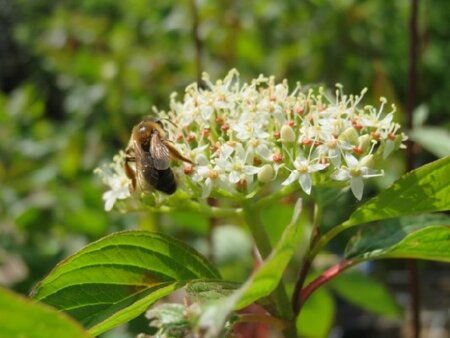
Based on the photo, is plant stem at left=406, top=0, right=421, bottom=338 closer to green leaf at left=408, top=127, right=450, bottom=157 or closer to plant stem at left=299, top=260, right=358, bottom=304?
green leaf at left=408, top=127, right=450, bottom=157

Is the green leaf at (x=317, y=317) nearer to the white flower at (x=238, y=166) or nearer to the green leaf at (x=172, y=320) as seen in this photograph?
the white flower at (x=238, y=166)

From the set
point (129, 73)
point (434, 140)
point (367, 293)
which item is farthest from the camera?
point (129, 73)

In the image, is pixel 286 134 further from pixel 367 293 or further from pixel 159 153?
pixel 367 293

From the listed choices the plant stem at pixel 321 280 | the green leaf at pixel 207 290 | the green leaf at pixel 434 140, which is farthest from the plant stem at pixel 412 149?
the green leaf at pixel 207 290

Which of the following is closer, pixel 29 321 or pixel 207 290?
pixel 29 321

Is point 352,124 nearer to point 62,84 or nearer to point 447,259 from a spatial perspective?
point 447,259

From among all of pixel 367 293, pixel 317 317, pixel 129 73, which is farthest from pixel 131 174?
pixel 129 73

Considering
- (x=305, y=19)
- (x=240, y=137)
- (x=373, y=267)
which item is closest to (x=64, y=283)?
(x=240, y=137)
